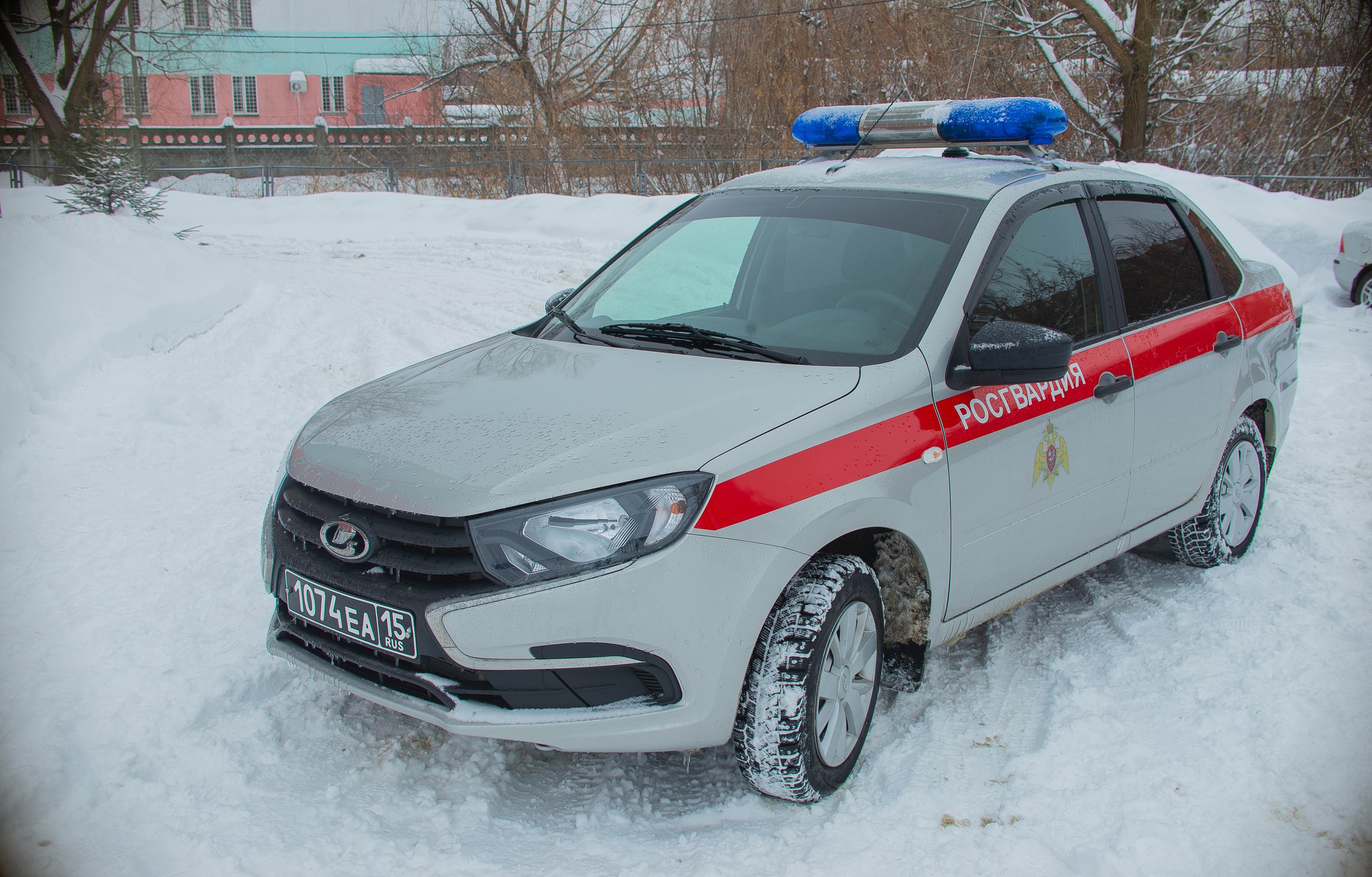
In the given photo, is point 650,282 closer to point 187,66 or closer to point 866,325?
point 866,325

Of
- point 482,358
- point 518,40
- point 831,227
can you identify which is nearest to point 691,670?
point 482,358

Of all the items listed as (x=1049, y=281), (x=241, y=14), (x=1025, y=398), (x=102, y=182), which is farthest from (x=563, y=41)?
(x=1025, y=398)

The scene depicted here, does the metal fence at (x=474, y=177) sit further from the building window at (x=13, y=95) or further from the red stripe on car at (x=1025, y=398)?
the red stripe on car at (x=1025, y=398)

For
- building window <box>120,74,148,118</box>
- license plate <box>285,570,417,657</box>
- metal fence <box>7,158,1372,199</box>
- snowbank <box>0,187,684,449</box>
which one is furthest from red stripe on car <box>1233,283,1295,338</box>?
building window <box>120,74,148,118</box>

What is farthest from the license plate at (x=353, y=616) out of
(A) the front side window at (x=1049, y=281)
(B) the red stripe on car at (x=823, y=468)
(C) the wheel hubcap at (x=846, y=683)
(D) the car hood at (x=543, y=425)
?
(A) the front side window at (x=1049, y=281)

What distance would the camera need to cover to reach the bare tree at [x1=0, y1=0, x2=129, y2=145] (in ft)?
68.3

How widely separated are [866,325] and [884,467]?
563 millimetres

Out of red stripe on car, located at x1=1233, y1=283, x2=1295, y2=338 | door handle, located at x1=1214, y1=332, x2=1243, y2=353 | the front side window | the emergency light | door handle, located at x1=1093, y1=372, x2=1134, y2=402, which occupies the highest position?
the emergency light

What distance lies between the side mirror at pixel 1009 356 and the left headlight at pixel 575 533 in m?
1.04

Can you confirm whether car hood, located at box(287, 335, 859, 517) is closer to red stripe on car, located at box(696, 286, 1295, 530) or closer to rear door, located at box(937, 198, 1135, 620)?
red stripe on car, located at box(696, 286, 1295, 530)

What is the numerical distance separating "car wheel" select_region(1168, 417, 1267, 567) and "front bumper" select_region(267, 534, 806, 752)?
257 cm

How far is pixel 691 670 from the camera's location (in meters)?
2.35

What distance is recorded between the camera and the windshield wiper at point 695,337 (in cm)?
296

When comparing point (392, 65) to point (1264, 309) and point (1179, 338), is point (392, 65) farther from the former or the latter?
point (1179, 338)
